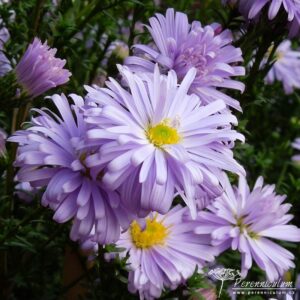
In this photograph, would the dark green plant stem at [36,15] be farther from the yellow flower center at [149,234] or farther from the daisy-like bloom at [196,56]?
the yellow flower center at [149,234]

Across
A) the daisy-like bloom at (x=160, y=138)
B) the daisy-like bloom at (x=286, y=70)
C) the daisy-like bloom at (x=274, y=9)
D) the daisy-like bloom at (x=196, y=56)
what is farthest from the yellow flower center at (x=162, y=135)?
the daisy-like bloom at (x=286, y=70)

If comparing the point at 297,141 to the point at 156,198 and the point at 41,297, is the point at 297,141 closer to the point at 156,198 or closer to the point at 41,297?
the point at 41,297

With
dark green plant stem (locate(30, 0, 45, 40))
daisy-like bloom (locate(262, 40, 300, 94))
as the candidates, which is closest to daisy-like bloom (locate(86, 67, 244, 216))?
dark green plant stem (locate(30, 0, 45, 40))

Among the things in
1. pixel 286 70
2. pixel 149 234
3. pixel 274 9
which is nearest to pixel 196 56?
pixel 274 9

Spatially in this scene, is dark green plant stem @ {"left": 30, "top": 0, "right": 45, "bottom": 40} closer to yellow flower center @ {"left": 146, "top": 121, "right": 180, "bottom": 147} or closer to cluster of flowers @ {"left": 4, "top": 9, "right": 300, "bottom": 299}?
cluster of flowers @ {"left": 4, "top": 9, "right": 300, "bottom": 299}

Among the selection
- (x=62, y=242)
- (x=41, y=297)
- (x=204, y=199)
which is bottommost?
(x=41, y=297)

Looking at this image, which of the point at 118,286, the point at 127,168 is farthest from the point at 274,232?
the point at 127,168
